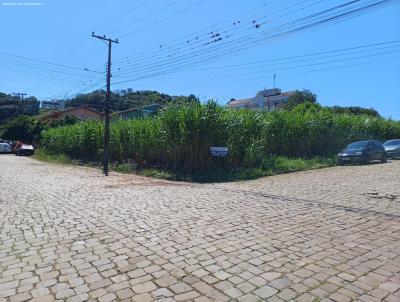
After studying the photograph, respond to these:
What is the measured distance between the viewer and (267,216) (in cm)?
752

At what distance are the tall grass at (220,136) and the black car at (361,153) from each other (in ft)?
7.46

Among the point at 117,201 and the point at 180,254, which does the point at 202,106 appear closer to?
the point at 117,201

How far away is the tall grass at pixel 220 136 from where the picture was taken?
17078 mm

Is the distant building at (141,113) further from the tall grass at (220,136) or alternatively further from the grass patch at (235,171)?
the grass patch at (235,171)

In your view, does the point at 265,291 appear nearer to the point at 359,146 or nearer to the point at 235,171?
the point at 235,171

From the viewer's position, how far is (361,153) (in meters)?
20.6

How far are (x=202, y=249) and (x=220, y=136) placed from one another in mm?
12126

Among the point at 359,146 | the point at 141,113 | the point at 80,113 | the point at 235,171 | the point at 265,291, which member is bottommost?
the point at 265,291

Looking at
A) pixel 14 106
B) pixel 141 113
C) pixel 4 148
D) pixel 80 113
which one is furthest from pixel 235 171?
pixel 14 106

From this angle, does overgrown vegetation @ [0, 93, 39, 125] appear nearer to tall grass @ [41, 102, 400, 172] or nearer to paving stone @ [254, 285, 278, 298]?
tall grass @ [41, 102, 400, 172]

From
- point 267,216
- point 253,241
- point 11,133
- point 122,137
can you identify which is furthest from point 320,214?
point 11,133

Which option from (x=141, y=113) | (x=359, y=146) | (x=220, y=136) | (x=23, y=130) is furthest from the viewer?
(x=23, y=130)

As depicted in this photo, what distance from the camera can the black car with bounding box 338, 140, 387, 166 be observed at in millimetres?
20500

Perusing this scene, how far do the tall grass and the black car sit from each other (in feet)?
7.46
